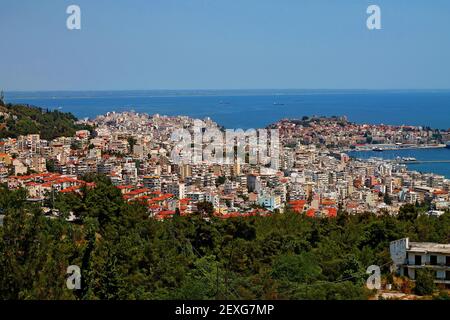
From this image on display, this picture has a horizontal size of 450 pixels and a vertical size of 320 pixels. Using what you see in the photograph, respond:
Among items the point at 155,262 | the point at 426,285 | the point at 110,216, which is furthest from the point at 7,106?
the point at 426,285

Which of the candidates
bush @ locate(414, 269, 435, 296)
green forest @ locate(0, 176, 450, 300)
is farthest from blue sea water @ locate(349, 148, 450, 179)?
bush @ locate(414, 269, 435, 296)

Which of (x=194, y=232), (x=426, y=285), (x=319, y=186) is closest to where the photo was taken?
(x=426, y=285)

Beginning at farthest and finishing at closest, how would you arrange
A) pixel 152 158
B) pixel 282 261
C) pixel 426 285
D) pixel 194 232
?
pixel 152 158 < pixel 194 232 < pixel 282 261 < pixel 426 285

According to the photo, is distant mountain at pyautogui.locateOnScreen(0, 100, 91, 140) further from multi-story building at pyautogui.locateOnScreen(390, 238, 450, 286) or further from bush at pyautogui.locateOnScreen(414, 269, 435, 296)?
bush at pyautogui.locateOnScreen(414, 269, 435, 296)
